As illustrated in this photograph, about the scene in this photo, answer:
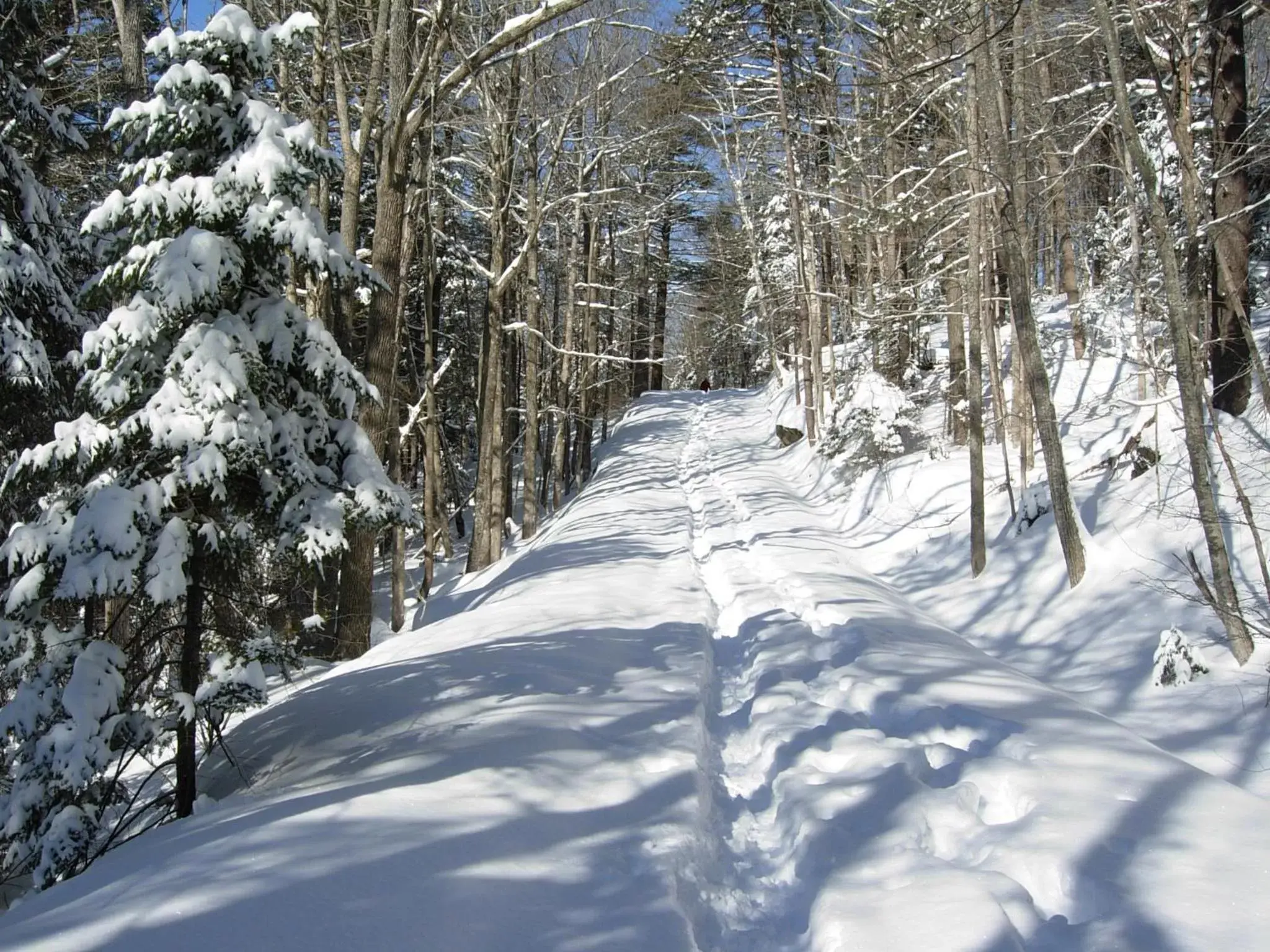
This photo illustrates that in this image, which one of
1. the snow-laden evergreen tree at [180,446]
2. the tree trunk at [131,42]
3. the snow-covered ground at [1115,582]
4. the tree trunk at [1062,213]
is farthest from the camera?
the tree trunk at [1062,213]

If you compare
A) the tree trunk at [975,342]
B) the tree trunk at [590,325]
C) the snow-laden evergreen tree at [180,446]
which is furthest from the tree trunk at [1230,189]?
the tree trunk at [590,325]

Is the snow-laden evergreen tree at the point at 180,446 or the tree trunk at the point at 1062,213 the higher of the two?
the tree trunk at the point at 1062,213

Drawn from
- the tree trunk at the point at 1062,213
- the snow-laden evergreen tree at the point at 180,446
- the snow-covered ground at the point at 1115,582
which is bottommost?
the snow-covered ground at the point at 1115,582

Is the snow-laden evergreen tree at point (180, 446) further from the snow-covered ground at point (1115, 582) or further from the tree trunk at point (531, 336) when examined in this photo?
the tree trunk at point (531, 336)

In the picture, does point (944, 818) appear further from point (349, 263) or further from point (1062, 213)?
point (1062, 213)

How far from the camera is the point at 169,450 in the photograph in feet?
17.2

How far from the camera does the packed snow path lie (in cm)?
315

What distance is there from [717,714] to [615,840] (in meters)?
2.35

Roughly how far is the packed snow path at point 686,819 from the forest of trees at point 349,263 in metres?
1.39

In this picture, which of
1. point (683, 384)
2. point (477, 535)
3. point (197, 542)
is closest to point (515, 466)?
point (477, 535)

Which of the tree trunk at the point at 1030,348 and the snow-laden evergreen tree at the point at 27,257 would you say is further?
the tree trunk at the point at 1030,348

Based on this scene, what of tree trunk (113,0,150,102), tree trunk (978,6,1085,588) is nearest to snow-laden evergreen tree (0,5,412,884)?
tree trunk (113,0,150,102)

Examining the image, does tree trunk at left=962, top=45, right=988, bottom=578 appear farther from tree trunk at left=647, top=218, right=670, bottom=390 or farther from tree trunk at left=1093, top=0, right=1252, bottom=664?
tree trunk at left=647, top=218, right=670, bottom=390

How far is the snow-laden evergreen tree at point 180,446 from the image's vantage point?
16.2 feet
